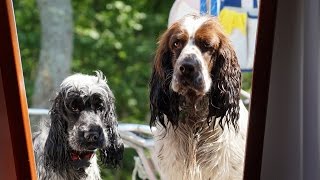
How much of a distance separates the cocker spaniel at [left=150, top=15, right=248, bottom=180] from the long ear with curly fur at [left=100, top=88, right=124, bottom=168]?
11 centimetres

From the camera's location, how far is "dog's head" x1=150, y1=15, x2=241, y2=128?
1.50 m

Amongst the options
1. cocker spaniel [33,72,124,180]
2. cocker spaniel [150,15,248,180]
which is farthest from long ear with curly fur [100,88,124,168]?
cocker spaniel [150,15,248,180]

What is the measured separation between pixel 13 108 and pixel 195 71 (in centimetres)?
54

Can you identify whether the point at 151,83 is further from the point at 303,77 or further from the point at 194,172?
the point at 303,77

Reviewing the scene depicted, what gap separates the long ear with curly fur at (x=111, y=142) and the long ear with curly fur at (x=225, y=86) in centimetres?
27

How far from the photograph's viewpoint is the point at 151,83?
159cm

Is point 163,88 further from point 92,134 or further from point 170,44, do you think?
point 92,134

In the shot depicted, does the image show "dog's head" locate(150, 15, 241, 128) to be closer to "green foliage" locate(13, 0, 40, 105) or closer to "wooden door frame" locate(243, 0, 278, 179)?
"wooden door frame" locate(243, 0, 278, 179)

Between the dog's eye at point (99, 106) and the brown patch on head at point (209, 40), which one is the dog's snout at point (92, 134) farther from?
the brown patch on head at point (209, 40)

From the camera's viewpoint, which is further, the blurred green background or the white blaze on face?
the blurred green background

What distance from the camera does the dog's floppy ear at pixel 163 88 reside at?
1.55 meters

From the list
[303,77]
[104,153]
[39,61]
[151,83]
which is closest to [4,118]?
[39,61]

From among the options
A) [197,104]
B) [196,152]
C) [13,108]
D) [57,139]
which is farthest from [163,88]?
[13,108]

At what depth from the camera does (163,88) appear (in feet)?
5.13
